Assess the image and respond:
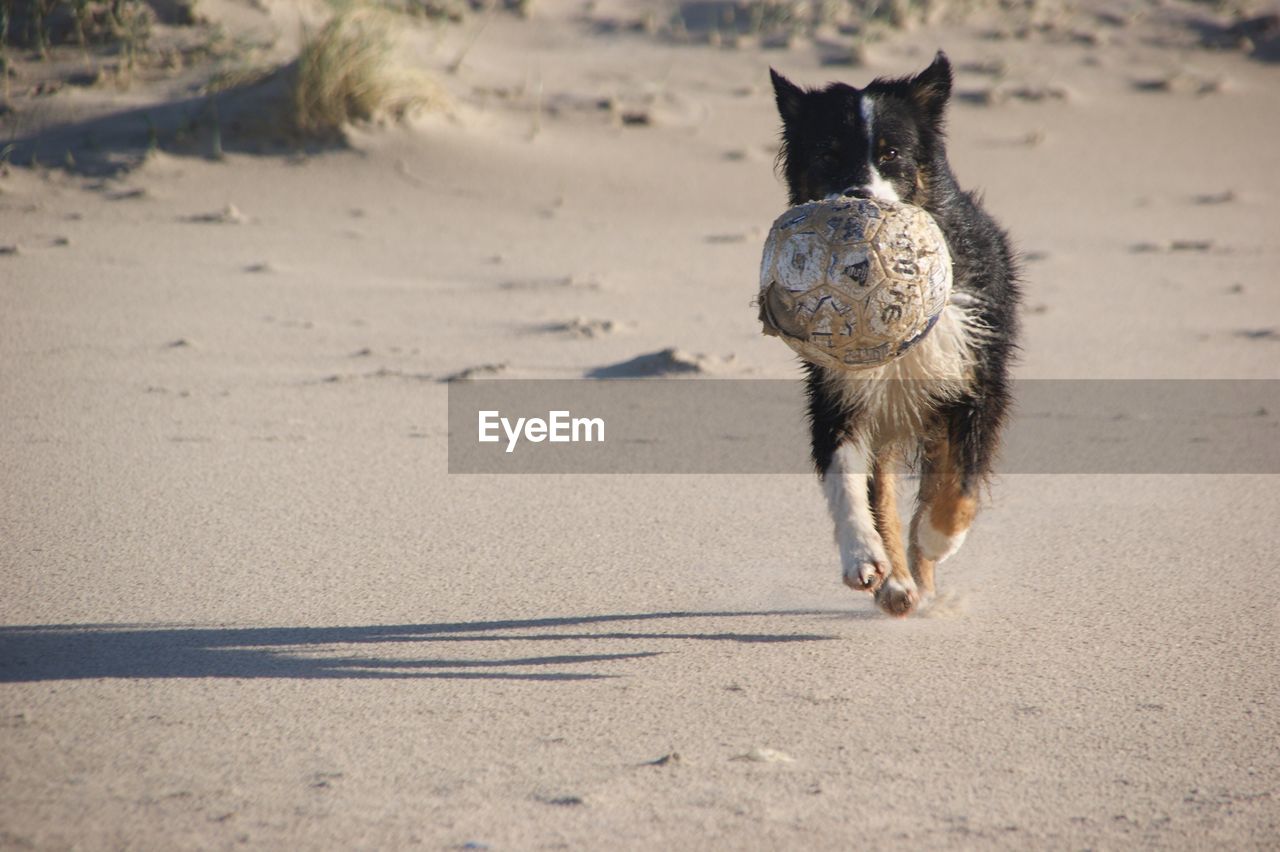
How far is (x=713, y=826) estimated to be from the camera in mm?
2629

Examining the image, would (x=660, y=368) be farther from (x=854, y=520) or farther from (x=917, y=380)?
(x=854, y=520)

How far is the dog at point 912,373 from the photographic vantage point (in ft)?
12.5

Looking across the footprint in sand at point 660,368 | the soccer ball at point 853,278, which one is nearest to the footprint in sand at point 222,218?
the footprint in sand at point 660,368

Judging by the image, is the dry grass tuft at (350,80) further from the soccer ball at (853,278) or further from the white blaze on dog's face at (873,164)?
the soccer ball at (853,278)

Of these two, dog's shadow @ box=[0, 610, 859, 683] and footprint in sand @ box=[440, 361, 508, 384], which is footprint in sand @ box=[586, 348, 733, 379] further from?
dog's shadow @ box=[0, 610, 859, 683]

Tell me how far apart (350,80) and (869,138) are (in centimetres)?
791

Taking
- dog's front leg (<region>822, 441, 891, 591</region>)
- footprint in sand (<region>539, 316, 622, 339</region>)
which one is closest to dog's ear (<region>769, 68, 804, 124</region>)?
dog's front leg (<region>822, 441, 891, 591</region>)

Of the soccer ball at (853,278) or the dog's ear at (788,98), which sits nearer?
the soccer ball at (853,278)

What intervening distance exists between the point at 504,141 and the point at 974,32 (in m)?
7.09

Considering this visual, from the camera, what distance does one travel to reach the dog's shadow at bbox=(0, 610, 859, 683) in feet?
11.3

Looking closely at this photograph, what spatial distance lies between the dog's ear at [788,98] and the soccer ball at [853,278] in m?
0.70

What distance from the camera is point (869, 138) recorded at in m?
3.79
